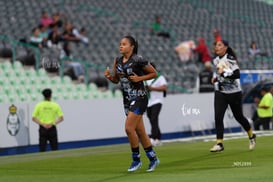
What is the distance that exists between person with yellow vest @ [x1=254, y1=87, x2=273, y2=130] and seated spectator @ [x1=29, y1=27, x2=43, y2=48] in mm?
7353

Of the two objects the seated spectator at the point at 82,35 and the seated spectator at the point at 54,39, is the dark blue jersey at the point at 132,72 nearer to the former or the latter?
the seated spectator at the point at 54,39

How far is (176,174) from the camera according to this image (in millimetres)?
10984

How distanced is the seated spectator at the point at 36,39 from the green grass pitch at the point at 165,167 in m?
9.70

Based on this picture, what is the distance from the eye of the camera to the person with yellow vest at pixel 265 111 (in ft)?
84.1

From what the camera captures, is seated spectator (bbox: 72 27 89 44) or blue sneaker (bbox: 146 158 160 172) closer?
blue sneaker (bbox: 146 158 160 172)

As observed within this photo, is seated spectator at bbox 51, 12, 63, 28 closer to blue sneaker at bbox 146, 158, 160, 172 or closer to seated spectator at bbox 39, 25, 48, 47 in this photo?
seated spectator at bbox 39, 25, 48, 47

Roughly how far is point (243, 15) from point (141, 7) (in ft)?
23.5

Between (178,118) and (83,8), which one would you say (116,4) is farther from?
(178,118)

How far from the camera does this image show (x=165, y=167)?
12.4 m

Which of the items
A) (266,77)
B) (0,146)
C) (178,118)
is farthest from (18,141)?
(266,77)

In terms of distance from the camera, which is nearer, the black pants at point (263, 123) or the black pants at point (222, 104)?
the black pants at point (222, 104)

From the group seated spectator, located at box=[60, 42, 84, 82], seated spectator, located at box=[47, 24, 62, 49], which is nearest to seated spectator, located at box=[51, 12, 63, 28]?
seated spectator, located at box=[47, 24, 62, 49]

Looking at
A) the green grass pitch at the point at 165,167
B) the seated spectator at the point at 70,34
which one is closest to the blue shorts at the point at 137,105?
the green grass pitch at the point at 165,167

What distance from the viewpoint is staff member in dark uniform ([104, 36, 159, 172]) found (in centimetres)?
1141
